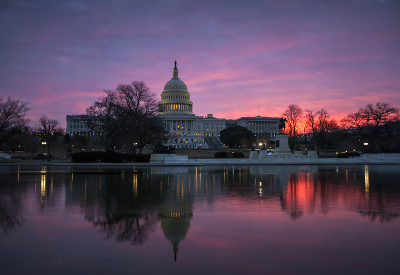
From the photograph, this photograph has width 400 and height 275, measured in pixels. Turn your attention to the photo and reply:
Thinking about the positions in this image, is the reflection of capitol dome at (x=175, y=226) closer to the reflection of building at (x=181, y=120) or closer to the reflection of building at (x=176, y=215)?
the reflection of building at (x=176, y=215)

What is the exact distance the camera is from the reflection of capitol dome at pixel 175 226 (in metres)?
8.01

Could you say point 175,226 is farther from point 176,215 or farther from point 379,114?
point 379,114

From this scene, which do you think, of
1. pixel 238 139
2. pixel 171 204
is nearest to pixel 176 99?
pixel 238 139

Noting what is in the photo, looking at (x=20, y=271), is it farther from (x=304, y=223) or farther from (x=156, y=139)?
(x=156, y=139)

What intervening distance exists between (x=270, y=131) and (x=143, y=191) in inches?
6294

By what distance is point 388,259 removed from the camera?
6.60 m

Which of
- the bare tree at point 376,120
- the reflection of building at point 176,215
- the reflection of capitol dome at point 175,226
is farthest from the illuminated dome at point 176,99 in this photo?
the reflection of capitol dome at point 175,226

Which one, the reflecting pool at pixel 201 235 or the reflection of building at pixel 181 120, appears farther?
the reflection of building at pixel 181 120

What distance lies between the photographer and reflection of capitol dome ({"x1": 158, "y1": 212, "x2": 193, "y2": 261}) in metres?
8.01

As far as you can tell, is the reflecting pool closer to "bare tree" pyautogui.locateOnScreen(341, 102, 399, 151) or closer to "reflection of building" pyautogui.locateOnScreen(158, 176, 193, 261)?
"reflection of building" pyautogui.locateOnScreen(158, 176, 193, 261)

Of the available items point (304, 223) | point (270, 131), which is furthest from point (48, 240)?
point (270, 131)

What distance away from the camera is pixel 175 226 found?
9211 mm

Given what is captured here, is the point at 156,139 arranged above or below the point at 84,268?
above

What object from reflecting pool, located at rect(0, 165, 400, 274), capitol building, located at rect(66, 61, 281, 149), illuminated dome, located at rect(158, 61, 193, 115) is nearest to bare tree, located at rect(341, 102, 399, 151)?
reflecting pool, located at rect(0, 165, 400, 274)
